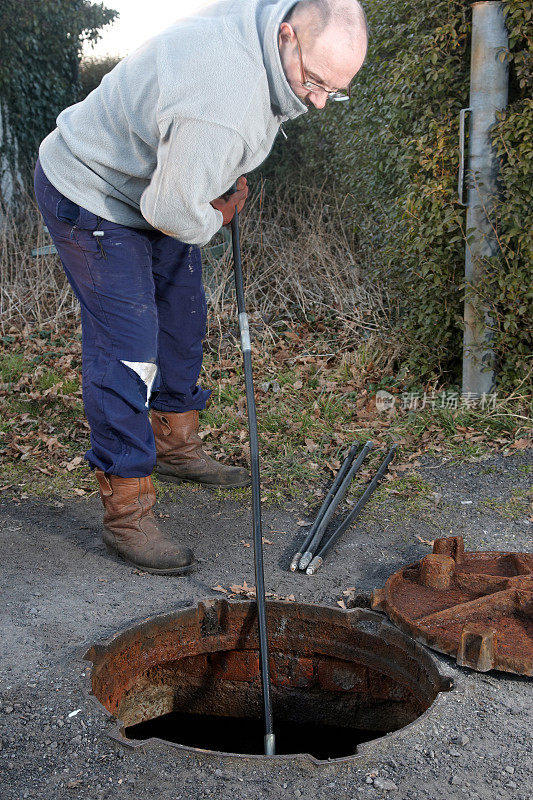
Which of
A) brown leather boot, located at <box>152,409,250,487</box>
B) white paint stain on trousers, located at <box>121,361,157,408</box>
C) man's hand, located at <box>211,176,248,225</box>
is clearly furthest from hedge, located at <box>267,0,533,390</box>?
white paint stain on trousers, located at <box>121,361,157,408</box>

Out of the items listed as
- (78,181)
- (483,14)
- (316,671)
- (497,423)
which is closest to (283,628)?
(316,671)

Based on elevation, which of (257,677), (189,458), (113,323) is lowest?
(257,677)

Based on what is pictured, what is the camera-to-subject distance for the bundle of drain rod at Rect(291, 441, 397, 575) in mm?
3531

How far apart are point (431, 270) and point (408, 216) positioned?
1.33 feet

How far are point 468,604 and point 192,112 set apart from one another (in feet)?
6.44

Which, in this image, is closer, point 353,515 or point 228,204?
point 228,204

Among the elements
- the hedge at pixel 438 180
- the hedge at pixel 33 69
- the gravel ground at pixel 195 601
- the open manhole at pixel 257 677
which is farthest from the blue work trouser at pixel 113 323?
the hedge at pixel 33 69

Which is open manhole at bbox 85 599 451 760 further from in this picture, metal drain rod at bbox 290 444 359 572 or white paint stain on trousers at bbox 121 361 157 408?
white paint stain on trousers at bbox 121 361 157 408

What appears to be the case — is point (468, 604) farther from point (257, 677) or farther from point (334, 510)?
point (334, 510)

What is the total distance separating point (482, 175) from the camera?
5.01m

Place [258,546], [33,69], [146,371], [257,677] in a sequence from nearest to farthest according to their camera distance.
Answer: [258,546], [257,677], [146,371], [33,69]

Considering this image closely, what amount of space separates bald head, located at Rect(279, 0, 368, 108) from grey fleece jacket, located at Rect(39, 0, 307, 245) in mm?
50

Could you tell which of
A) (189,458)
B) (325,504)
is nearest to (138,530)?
(189,458)

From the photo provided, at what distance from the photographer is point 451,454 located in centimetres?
484
